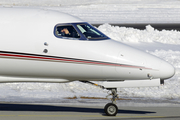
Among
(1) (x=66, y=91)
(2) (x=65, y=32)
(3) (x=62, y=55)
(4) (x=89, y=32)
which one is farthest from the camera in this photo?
(1) (x=66, y=91)

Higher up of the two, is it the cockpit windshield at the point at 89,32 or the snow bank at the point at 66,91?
the cockpit windshield at the point at 89,32

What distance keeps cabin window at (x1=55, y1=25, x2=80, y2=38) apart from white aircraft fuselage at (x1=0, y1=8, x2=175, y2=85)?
25 millimetres

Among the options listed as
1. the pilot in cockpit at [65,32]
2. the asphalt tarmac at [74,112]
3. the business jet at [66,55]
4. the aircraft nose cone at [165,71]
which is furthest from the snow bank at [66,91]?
the pilot in cockpit at [65,32]

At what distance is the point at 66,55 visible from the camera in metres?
8.16

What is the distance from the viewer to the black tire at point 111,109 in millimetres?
8711

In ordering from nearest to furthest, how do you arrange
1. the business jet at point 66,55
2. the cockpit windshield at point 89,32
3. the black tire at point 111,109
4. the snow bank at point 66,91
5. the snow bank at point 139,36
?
1. the business jet at point 66,55
2. the cockpit windshield at point 89,32
3. the black tire at point 111,109
4. the snow bank at point 66,91
5. the snow bank at point 139,36

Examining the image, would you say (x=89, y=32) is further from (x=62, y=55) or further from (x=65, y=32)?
(x=62, y=55)

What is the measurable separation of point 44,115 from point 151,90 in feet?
14.0

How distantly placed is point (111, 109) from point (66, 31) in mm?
2221

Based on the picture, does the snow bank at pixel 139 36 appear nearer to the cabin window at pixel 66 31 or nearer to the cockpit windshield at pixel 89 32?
the cockpit windshield at pixel 89 32

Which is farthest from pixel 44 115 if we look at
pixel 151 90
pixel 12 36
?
pixel 151 90

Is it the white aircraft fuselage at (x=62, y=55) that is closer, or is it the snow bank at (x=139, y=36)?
the white aircraft fuselage at (x=62, y=55)

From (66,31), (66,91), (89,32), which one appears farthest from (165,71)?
(66,91)

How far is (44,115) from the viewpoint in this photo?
8.96 m
